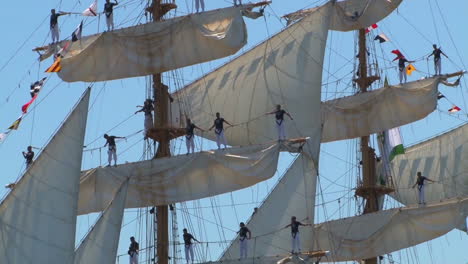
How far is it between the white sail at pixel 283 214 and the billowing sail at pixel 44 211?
9.52 metres

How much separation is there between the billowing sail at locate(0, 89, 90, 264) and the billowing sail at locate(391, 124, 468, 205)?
81.0 feet

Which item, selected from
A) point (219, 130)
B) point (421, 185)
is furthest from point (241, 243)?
point (421, 185)

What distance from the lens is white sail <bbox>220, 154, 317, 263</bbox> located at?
77.2m

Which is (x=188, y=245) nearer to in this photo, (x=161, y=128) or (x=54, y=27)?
(x=161, y=128)

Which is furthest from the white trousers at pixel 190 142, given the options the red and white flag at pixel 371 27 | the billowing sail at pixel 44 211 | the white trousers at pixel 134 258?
the red and white flag at pixel 371 27

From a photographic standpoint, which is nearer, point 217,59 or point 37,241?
point 37,241

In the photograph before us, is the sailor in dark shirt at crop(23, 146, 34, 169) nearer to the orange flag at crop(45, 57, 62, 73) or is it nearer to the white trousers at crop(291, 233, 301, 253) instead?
the orange flag at crop(45, 57, 62, 73)

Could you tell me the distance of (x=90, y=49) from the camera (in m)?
78.3

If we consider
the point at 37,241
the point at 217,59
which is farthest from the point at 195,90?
the point at 37,241

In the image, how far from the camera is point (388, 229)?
86.2m

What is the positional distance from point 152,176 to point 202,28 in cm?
590

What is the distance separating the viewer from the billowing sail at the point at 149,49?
7831 cm

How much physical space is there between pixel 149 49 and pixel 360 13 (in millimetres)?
12033

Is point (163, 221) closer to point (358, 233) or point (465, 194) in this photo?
point (358, 233)
